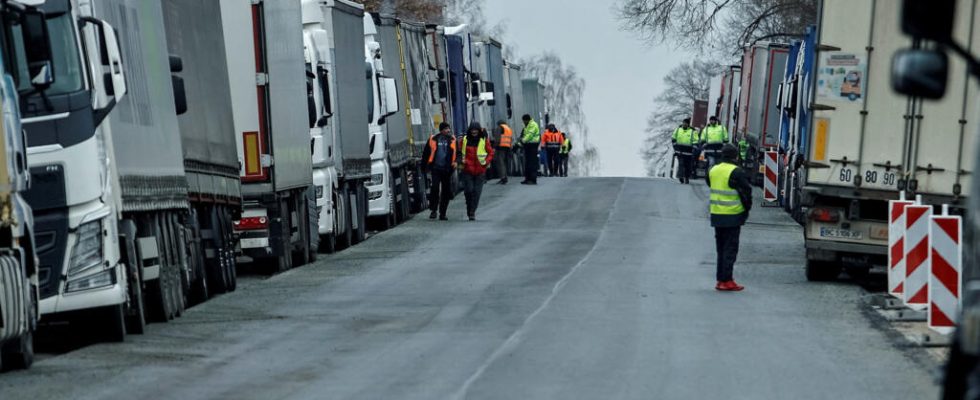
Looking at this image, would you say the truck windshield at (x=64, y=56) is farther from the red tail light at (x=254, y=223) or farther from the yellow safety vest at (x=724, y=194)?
the red tail light at (x=254, y=223)

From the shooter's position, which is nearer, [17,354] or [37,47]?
[17,354]

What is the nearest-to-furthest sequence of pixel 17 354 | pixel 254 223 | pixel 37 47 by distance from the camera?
pixel 17 354
pixel 37 47
pixel 254 223

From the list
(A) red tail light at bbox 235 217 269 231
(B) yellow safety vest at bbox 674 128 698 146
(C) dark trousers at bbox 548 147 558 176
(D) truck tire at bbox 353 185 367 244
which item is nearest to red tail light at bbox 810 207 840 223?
(A) red tail light at bbox 235 217 269 231

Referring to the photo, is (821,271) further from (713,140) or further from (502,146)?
(502,146)

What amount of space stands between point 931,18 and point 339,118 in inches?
845

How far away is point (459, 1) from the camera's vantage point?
343ft

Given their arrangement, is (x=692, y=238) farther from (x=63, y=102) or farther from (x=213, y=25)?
(x=63, y=102)

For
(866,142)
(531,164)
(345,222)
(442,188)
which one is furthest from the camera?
(531,164)

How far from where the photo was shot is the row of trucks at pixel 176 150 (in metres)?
13.8

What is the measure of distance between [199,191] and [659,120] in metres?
156

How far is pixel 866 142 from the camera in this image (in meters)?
20.7

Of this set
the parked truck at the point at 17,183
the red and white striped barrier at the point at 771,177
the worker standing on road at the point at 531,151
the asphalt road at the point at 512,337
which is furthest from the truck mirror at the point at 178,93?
the worker standing on road at the point at 531,151

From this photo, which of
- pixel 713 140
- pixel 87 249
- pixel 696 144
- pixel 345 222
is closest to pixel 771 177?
pixel 713 140

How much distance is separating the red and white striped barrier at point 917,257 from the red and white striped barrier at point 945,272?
4.25 feet
